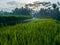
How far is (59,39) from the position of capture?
9.85 meters

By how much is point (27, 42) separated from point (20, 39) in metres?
0.39

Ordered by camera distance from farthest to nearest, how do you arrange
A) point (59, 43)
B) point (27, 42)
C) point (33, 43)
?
1. point (59, 43)
2. point (27, 42)
3. point (33, 43)

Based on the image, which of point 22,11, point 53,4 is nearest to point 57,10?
point 53,4

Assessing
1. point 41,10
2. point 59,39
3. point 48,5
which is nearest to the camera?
point 59,39

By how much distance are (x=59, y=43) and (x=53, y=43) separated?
1.99ft

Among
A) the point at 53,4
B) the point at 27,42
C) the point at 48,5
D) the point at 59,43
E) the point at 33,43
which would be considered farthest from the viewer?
the point at 48,5

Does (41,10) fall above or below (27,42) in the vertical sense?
below

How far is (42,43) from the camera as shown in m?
8.53

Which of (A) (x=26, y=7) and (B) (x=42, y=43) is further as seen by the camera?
(A) (x=26, y=7)

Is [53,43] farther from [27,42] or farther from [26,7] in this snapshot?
[26,7]

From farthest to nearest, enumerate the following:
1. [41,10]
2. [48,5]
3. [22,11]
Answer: [41,10], [22,11], [48,5]

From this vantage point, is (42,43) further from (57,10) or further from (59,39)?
(57,10)

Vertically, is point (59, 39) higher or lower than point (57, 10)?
higher

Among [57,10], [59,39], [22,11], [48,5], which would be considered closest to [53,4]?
[57,10]
